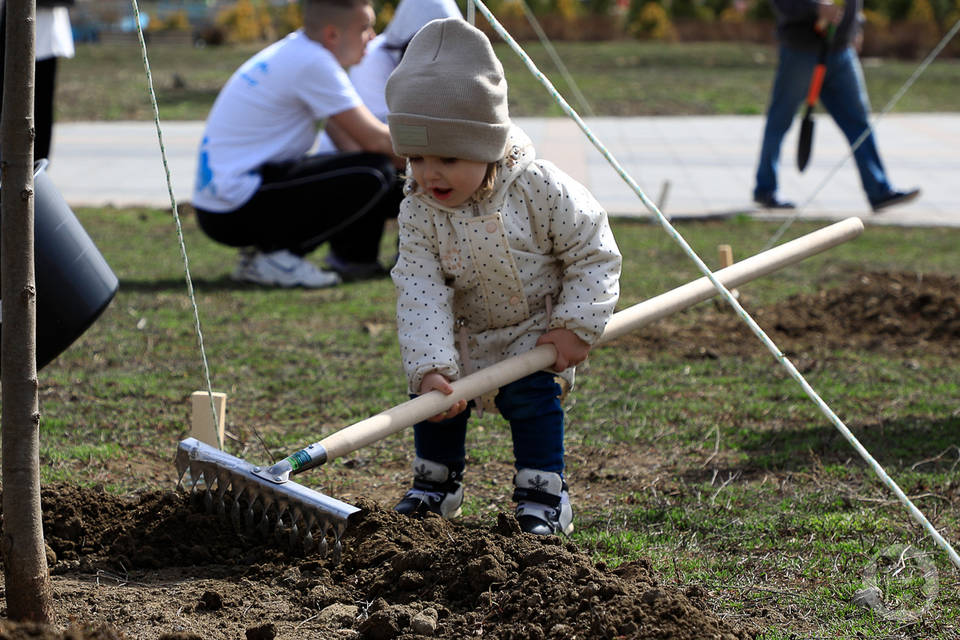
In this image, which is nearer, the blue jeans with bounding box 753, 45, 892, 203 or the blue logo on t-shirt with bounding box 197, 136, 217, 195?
the blue logo on t-shirt with bounding box 197, 136, 217, 195

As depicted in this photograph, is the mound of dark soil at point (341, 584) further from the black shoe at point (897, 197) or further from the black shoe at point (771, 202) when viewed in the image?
the black shoe at point (771, 202)

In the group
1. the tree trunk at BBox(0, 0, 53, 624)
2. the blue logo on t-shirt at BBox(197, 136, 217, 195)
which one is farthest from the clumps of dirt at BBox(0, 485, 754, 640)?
the blue logo on t-shirt at BBox(197, 136, 217, 195)

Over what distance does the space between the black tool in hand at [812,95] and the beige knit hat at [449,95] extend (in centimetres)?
564

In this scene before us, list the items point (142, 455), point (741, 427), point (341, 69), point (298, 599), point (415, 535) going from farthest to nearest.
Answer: point (341, 69) < point (741, 427) < point (142, 455) < point (415, 535) < point (298, 599)

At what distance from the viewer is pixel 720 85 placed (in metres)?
16.7

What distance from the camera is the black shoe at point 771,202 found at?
8211 mm

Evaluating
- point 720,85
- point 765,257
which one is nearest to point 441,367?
point 765,257

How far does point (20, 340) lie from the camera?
2.15m

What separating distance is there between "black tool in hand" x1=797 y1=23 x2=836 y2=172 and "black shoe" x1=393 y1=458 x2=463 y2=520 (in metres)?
5.64

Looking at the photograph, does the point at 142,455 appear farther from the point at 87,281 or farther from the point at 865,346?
the point at 865,346

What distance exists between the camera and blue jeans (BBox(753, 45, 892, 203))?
7.82 m

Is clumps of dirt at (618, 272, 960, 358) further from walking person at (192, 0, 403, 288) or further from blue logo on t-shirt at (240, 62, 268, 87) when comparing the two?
blue logo on t-shirt at (240, 62, 268, 87)

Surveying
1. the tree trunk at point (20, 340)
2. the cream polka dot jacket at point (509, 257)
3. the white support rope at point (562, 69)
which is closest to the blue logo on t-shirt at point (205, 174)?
the white support rope at point (562, 69)

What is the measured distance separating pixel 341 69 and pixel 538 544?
3.89 meters
